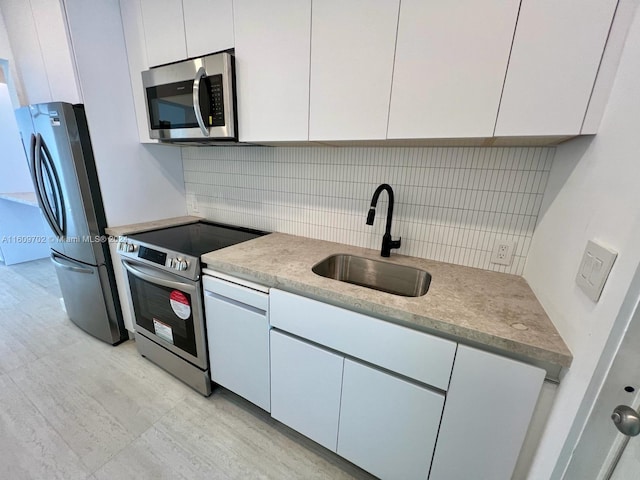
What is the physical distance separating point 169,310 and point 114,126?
1287 mm

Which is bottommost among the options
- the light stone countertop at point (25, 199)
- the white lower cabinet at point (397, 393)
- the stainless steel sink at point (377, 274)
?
the white lower cabinet at point (397, 393)

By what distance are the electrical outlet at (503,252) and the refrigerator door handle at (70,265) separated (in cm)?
256

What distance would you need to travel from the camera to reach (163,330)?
66.1 inches

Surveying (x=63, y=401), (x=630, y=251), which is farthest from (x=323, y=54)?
(x=63, y=401)

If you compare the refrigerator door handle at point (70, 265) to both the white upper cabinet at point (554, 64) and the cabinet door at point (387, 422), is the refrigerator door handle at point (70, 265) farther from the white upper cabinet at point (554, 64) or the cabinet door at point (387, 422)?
the white upper cabinet at point (554, 64)

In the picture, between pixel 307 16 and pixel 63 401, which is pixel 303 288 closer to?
pixel 307 16

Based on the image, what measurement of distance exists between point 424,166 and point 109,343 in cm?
260

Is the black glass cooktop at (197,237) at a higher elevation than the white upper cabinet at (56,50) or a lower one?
lower

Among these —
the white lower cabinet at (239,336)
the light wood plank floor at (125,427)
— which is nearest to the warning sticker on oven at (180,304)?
the white lower cabinet at (239,336)

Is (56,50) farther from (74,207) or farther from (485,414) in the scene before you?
(485,414)

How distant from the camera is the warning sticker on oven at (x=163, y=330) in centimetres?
165

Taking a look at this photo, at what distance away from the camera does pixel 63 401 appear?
159cm

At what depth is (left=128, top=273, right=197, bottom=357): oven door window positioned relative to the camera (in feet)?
4.98

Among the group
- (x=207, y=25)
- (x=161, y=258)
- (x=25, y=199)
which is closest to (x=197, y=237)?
(x=161, y=258)
